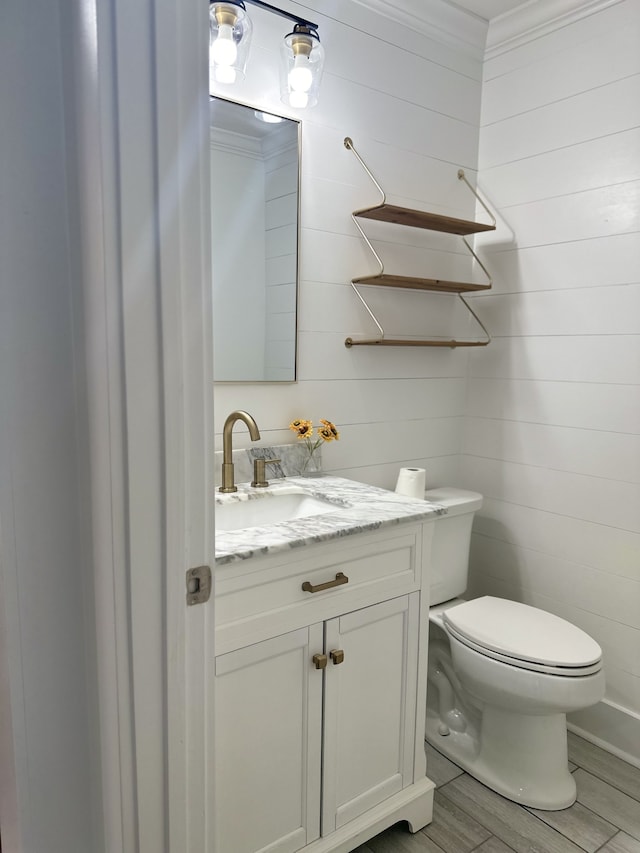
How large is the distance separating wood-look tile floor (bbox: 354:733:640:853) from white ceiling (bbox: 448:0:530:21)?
8.50 feet

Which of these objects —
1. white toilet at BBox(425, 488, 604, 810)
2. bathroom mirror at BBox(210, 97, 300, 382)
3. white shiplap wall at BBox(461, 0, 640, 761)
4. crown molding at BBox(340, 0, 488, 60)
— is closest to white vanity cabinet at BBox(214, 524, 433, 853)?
white toilet at BBox(425, 488, 604, 810)

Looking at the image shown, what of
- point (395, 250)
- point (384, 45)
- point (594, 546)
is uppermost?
point (384, 45)

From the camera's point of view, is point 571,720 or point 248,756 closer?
point 248,756

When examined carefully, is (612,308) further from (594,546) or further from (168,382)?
(168,382)

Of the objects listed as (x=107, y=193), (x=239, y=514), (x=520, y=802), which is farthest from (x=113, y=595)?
(x=520, y=802)

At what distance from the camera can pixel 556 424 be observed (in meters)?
2.12

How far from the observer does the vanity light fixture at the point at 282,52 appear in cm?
150

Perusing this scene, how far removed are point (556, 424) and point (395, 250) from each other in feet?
2.84

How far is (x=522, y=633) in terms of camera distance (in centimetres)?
175

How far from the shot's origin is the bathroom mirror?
166cm

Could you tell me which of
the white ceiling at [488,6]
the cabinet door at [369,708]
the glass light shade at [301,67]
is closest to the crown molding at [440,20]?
the white ceiling at [488,6]

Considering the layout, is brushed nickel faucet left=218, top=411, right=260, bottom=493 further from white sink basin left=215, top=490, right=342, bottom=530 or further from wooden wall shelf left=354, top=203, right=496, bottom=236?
wooden wall shelf left=354, top=203, right=496, bottom=236

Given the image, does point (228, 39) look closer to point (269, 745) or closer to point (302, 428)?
point (302, 428)

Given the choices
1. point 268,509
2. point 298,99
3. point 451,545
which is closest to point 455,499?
point 451,545
